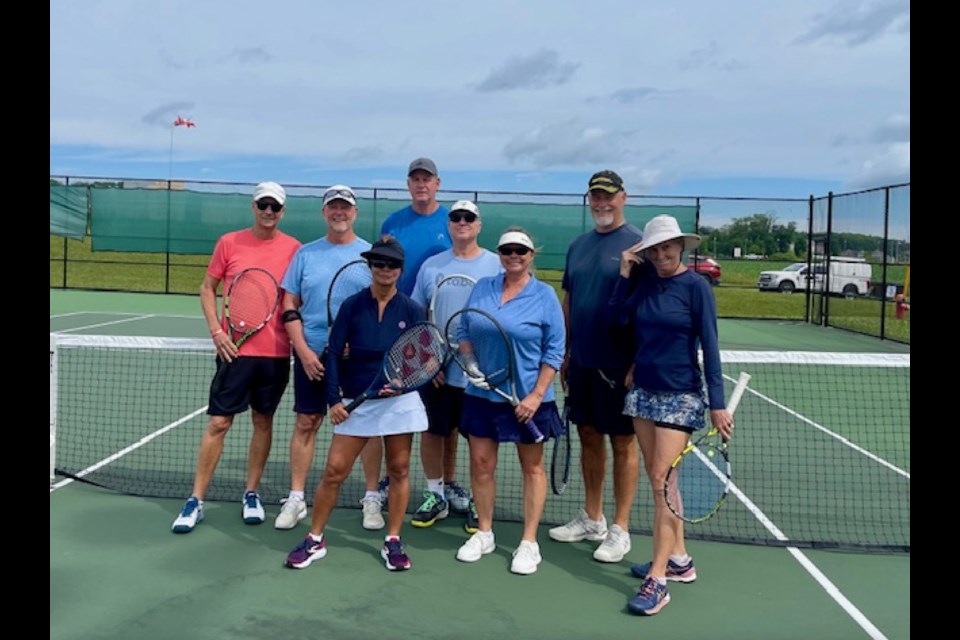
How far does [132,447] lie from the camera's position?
6457mm

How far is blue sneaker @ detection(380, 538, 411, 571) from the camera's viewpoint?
4262 mm

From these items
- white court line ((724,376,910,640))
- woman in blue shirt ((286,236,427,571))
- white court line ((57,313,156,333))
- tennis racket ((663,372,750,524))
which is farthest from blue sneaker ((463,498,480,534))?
white court line ((57,313,156,333))

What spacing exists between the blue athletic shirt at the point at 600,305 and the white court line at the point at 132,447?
11.1 ft

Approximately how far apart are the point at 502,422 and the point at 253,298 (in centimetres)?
155

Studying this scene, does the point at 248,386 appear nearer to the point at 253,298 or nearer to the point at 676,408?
the point at 253,298

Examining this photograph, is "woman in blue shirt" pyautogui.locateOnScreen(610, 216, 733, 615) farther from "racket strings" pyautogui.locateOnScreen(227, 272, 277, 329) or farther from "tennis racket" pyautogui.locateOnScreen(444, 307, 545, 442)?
"racket strings" pyautogui.locateOnScreen(227, 272, 277, 329)

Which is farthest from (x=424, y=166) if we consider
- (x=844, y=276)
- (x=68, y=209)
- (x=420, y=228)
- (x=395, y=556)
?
(x=68, y=209)

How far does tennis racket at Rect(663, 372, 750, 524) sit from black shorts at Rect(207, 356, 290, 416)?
219 centimetres

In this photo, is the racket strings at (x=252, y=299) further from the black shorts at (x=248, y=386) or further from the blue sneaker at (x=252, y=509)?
the blue sneaker at (x=252, y=509)

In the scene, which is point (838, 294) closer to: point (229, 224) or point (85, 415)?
point (229, 224)

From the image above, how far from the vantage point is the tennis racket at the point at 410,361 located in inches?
164

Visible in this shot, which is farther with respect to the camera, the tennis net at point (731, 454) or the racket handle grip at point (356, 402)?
the tennis net at point (731, 454)

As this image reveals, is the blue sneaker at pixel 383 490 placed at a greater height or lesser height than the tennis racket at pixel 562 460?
lesser

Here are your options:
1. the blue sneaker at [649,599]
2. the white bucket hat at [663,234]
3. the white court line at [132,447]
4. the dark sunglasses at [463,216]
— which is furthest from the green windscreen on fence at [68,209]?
the blue sneaker at [649,599]
